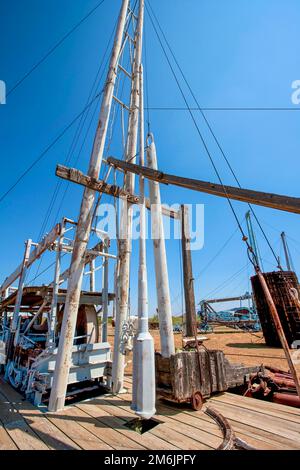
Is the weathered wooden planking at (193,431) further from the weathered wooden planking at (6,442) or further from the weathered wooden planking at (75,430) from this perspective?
the weathered wooden planking at (6,442)

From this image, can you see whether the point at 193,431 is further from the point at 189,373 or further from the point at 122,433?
the point at 122,433

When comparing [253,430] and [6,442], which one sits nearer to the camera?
[6,442]

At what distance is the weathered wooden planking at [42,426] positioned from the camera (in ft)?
10.9

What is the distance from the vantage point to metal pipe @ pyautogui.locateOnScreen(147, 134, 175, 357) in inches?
187

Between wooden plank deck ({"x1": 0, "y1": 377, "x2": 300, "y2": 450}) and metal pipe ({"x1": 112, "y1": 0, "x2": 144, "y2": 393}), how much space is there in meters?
0.76

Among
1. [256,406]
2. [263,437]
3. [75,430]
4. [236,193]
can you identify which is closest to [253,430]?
[263,437]

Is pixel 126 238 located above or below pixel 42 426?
above

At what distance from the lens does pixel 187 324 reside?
8.04m

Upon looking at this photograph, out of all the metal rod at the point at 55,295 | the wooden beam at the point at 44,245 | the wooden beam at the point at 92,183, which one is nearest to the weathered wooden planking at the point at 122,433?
the metal rod at the point at 55,295

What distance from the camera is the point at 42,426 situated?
3947 mm

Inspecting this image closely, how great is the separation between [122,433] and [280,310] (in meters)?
13.7

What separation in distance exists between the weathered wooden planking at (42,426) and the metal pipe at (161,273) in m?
2.09

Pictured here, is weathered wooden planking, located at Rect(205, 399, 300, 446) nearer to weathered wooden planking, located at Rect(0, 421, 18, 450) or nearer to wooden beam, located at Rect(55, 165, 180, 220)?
weathered wooden planking, located at Rect(0, 421, 18, 450)
